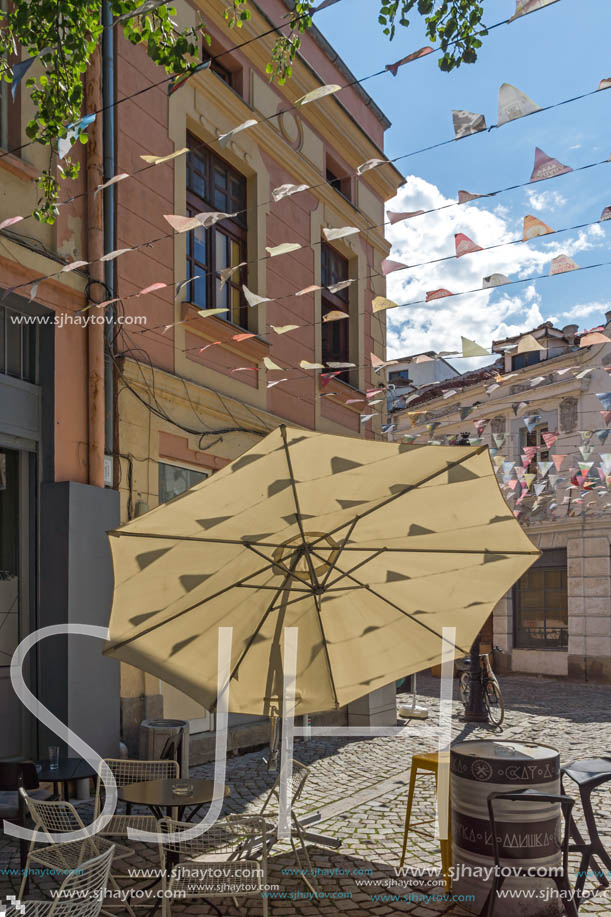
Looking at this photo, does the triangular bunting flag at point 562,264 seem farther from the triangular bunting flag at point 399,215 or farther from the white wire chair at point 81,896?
the white wire chair at point 81,896

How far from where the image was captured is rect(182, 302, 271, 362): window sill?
31.7 feet

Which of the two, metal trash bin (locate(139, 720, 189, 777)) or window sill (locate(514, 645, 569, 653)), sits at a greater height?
metal trash bin (locate(139, 720, 189, 777))

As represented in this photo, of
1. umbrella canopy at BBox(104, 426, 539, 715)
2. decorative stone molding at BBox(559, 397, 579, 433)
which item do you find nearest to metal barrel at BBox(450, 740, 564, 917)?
umbrella canopy at BBox(104, 426, 539, 715)

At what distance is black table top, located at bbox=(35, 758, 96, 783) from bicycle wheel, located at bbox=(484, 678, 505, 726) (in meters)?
8.24

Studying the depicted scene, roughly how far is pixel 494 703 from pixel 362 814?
23.0ft

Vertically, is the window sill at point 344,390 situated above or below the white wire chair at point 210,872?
above

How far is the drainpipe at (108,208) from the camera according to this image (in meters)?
8.35

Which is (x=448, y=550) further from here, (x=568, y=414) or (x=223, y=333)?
(x=568, y=414)

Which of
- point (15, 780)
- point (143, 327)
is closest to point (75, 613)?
point (15, 780)

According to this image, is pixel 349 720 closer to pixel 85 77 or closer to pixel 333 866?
pixel 333 866

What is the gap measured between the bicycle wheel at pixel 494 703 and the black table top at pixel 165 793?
8437mm

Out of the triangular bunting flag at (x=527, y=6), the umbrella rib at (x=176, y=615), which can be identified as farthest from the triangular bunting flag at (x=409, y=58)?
the umbrella rib at (x=176, y=615)

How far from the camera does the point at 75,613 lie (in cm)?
749

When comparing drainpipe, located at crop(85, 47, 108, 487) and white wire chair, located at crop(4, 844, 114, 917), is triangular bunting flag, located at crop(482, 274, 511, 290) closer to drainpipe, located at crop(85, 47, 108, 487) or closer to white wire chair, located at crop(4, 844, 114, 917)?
drainpipe, located at crop(85, 47, 108, 487)
